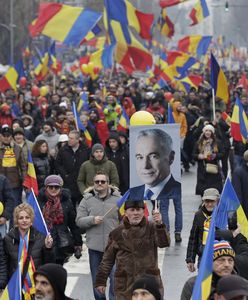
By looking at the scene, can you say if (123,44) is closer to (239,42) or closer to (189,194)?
(189,194)

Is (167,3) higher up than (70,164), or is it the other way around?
(167,3)

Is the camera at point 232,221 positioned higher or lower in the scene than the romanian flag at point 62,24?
lower

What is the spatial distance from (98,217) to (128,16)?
61.5ft

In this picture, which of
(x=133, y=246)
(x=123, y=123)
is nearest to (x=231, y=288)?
(x=133, y=246)

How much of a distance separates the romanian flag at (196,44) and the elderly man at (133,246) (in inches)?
1113

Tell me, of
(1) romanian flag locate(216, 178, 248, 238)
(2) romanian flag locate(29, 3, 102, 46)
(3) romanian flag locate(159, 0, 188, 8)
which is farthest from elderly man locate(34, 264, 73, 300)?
(3) romanian flag locate(159, 0, 188, 8)

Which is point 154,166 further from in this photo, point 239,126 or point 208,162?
point 239,126

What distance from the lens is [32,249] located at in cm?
1020

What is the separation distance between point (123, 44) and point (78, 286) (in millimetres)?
18279

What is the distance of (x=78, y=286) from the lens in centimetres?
1299

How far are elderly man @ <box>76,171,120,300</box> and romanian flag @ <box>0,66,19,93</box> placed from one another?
19.2 m

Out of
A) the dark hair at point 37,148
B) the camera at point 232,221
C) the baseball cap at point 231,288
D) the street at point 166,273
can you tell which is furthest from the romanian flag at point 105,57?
the baseball cap at point 231,288

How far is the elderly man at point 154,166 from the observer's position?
10039mm

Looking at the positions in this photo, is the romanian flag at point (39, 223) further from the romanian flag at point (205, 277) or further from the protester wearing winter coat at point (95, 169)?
the protester wearing winter coat at point (95, 169)
